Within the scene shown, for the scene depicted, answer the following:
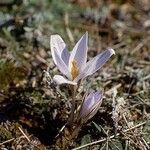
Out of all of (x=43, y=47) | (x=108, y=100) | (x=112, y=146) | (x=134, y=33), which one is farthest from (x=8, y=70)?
(x=134, y=33)

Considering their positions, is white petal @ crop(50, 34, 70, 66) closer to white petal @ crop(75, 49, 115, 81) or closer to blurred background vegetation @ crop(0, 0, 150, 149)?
white petal @ crop(75, 49, 115, 81)

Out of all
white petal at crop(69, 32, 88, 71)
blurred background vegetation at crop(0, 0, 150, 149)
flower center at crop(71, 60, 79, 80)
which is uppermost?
white petal at crop(69, 32, 88, 71)

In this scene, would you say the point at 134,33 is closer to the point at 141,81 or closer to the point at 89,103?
the point at 141,81

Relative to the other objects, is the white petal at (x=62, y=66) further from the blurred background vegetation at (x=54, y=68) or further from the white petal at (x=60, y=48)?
the blurred background vegetation at (x=54, y=68)

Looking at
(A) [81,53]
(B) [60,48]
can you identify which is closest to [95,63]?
(A) [81,53]

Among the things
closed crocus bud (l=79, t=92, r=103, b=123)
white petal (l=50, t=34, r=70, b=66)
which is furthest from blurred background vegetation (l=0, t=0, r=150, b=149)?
white petal (l=50, t=34, r=70, b=66)

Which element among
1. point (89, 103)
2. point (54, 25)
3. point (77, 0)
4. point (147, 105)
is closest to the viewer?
point (89, 103)

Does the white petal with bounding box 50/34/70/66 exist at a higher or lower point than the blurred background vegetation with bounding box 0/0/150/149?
higher

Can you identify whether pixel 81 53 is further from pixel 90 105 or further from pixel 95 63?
pixel 90 105
